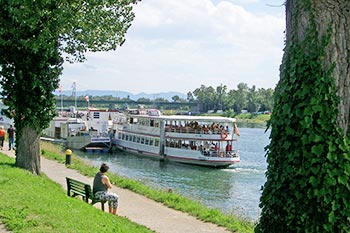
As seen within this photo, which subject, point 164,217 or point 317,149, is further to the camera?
point 164,217

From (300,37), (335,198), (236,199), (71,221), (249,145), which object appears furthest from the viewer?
(249,145)

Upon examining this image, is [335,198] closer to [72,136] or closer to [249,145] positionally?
[72,136]

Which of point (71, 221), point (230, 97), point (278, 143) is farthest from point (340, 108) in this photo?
point (230, 97)

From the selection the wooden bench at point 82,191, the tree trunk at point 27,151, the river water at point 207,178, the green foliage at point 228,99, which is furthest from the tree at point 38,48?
the green foliage at point 228,99

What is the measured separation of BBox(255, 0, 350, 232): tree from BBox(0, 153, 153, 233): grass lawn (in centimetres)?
420

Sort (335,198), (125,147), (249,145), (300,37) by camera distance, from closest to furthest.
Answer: (335,198)
(300,37)
(125,147)
(249,145)

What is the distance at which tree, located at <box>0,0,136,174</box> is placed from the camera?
15002 millimetres

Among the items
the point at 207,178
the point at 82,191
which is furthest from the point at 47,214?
the point at 207,178

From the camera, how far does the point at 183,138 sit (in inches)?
1706

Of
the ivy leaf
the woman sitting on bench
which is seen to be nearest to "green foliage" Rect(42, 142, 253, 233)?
the woman sitting on bench

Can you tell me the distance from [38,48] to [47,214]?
7.54 metres

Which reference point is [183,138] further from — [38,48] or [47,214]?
[47,214]

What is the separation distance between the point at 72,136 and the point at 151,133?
11597 millimetres

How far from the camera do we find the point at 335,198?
4961mm
